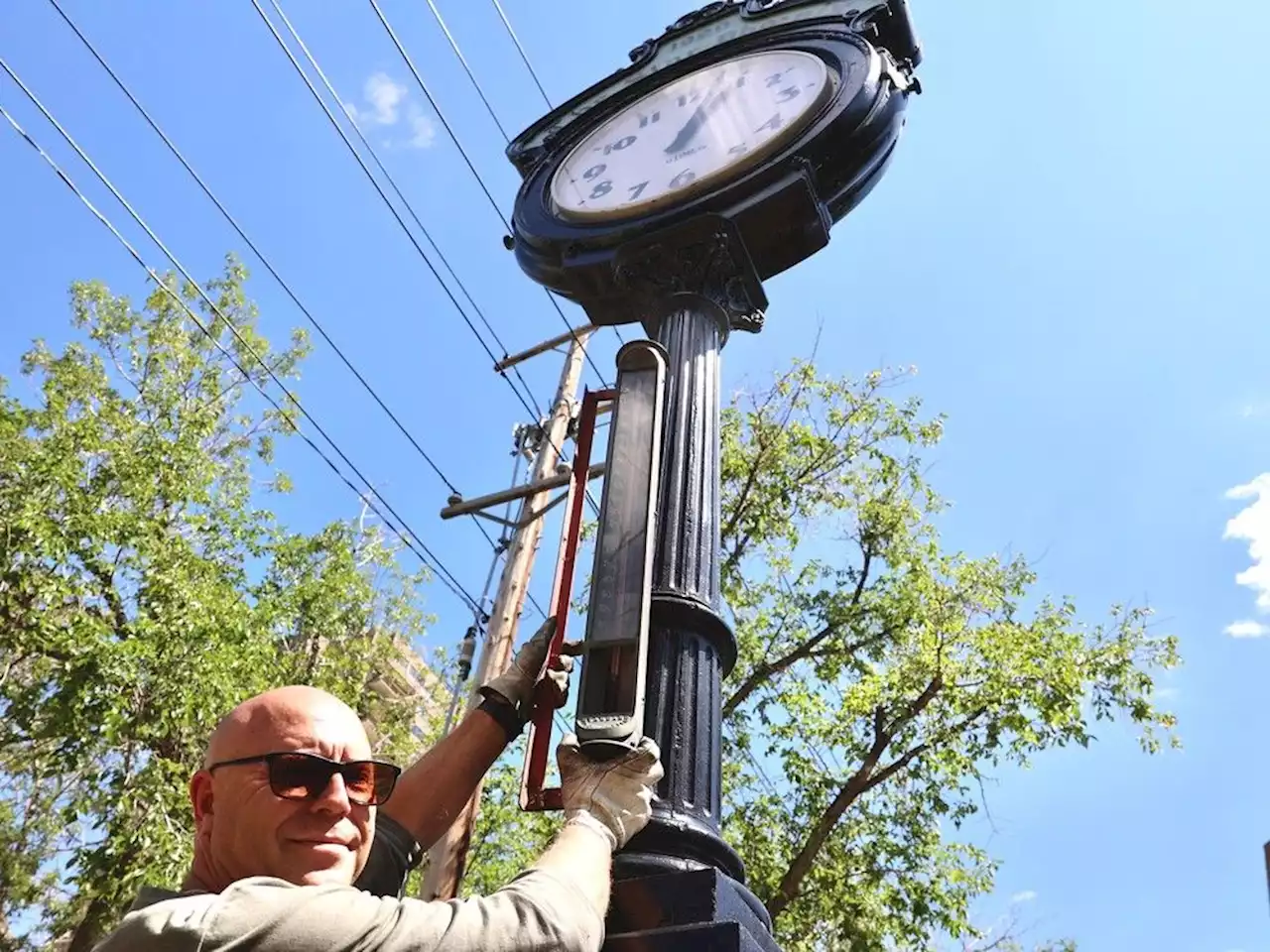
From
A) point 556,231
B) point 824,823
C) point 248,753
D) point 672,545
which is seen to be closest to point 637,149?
point 556,231

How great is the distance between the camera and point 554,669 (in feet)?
7.95

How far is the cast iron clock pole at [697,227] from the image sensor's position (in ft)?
6.90

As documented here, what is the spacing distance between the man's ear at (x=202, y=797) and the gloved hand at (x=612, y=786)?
62 cm

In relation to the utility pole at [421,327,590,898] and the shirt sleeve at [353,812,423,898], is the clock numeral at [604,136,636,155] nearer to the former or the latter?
the shirt sleeve at [353,812,423,898]

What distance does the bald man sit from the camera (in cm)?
132

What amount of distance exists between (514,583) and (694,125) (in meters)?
5.41

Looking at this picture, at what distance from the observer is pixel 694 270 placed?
3580mm

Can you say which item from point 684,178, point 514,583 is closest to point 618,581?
point 684,178

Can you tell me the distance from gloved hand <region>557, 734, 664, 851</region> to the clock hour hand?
2874 mm

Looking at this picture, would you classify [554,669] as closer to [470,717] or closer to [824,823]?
[470,717]

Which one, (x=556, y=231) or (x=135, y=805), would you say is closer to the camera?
(x=556, y=231)

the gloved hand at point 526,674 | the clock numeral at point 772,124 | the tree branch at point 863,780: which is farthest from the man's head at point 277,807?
the tree branch at point 863,780

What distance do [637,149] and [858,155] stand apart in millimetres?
936

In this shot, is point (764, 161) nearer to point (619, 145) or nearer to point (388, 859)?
point (619, 145)
